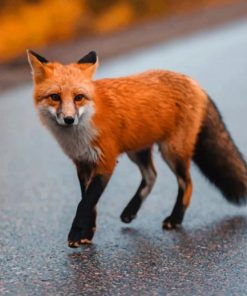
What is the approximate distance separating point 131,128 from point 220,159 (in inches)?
39.8

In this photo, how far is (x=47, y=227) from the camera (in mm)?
7648

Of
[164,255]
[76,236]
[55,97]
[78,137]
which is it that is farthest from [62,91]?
[164,255]

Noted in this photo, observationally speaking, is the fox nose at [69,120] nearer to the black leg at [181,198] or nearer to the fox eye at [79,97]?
the fox eye at [79,97]

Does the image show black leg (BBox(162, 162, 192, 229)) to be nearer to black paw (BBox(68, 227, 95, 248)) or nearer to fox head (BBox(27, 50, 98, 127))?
black paw (BBox(68, 227, 95, 248))

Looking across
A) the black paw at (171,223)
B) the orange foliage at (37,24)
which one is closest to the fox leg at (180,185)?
the black paw at (171,223)

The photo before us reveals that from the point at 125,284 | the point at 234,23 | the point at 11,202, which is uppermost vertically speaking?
the point at 125,284

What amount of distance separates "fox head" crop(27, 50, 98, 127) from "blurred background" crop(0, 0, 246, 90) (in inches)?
324

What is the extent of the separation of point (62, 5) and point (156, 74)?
14096 mm

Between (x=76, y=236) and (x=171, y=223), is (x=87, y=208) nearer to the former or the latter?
(x=76, y=236)

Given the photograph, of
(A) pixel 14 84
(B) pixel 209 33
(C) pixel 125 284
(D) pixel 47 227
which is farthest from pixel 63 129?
(B) pixel 209 33

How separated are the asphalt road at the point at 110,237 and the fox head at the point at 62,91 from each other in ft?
3.29

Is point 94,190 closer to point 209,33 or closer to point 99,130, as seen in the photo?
point 99,130

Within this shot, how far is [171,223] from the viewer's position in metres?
7.64

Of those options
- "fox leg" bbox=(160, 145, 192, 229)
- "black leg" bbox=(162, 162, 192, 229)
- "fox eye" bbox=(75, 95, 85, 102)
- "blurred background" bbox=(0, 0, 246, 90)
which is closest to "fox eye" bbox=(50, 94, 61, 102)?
"fox eye" bbox=(75, 95, 85, 102)
